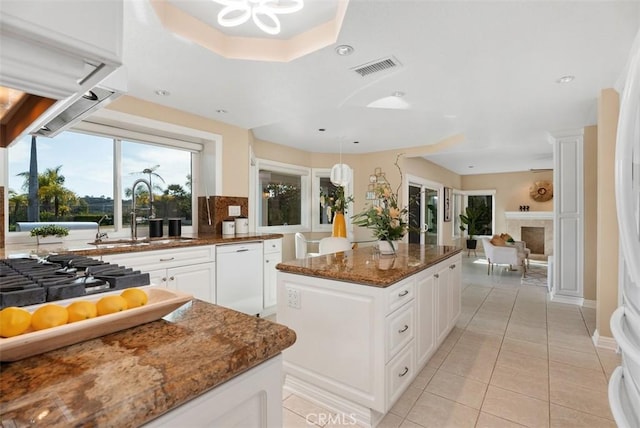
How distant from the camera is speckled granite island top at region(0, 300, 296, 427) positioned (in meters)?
0.49

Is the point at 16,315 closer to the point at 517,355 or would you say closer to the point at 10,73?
the point at 10,73

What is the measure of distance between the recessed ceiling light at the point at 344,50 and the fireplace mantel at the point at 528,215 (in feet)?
27.5

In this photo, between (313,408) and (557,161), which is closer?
(313,408)

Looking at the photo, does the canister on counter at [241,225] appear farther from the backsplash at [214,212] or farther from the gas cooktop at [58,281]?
the gas cooktop at [58,281]

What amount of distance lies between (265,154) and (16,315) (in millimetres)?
4761

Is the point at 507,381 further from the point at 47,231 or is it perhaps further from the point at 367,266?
the point at 47,231

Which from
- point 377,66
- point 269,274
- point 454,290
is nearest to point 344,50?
point 377,66

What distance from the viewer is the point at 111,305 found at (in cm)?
81

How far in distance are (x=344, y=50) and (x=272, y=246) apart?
2330mm

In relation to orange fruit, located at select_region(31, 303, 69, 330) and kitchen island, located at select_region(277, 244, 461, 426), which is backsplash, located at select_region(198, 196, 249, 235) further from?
orange fruit, located at select_region(31, 303, 69, 330)

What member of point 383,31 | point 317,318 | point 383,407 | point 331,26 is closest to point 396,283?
point 317,318

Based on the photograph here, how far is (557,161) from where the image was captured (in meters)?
4.18

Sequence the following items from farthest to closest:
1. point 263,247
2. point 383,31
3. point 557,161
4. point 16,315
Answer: point 557,161
point 263,247
point 383,31
point 16,315
